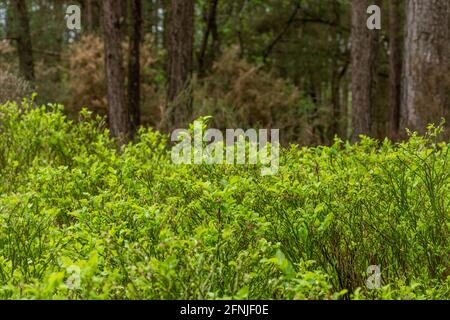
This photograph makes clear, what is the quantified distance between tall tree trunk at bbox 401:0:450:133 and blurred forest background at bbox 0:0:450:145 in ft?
0.04

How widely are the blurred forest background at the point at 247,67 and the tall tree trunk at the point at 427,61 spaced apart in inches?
0.5

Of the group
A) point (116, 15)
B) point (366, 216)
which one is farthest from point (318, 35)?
point (366, 216)

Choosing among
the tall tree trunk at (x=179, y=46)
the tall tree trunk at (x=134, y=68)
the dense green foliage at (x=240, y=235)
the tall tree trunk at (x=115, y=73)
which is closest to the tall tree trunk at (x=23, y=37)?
the tall tree trunk at (x=134, y=68)

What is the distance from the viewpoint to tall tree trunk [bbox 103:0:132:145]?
12664 millimetres

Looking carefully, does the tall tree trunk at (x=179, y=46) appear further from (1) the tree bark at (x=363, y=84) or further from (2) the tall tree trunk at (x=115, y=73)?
(1) the tree bark at (x=363, y=84)

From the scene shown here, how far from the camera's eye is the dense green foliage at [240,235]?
3.44 metres

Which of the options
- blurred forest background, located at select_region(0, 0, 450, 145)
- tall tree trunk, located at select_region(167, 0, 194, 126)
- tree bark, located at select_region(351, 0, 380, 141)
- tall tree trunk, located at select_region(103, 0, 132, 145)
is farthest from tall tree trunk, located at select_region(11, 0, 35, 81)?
tree bark, located at select_region(351, 0, 380, 141)

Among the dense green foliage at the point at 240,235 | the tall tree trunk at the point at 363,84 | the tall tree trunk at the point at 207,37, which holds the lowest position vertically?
the dense green foliage at the point at 240,235

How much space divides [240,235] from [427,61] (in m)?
6.26

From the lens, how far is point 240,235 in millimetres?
4184

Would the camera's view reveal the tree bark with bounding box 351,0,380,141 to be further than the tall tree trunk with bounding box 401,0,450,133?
Yes

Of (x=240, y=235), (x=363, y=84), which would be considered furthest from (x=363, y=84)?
(x=240, y=235)

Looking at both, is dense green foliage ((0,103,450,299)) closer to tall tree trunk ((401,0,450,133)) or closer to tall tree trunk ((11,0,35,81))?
tall tree trunk ((401,0,450,133))
